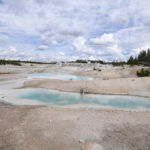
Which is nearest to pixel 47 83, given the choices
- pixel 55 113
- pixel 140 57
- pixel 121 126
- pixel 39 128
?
pixel 55 113

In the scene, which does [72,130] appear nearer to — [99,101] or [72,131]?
[72,131]

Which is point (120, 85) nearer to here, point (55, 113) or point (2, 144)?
point (55, 113)

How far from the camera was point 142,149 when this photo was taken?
17.7 feet

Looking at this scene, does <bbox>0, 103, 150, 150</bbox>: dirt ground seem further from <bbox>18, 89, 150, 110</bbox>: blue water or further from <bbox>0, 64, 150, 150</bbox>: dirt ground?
<bbox>18, 89, 150, 110</bbox>: blue water

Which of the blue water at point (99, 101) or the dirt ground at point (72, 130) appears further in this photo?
the blue water at point (99, 101)

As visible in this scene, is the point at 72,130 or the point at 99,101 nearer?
the point at 72,130

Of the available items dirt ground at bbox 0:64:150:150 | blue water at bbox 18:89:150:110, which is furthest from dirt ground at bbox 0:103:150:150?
blue water at bbox 18:89:150:110

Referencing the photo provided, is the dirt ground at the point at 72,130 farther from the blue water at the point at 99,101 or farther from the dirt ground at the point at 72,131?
the blue water at the point at 99,101

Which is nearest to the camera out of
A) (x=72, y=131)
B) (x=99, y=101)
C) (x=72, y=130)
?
(x=72, y=131)

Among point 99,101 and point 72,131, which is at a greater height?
point 72,131

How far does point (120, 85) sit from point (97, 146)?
14.4 m

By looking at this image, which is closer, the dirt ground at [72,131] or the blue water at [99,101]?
the dirt ground at [72,131]

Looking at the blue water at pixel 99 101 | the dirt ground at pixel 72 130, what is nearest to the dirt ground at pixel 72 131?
Result: the dirt ground at pixel 72 130

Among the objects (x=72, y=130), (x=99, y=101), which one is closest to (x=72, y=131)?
(x=72, y=130)
